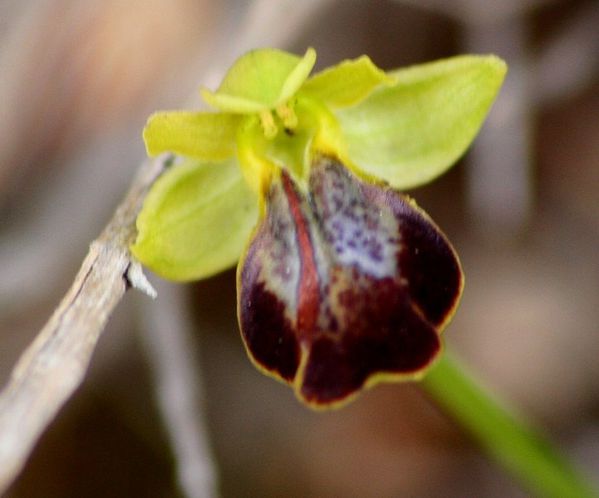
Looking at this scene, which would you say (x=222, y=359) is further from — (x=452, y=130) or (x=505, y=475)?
(x=452, y=130)

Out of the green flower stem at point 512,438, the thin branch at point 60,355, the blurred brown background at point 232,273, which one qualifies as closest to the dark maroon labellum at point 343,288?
the thin branch at point 60,355

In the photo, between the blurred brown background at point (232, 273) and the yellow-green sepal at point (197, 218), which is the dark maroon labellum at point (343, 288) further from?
the blurred brown background at point (232, 273)

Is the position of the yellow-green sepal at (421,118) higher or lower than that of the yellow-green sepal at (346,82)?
lower

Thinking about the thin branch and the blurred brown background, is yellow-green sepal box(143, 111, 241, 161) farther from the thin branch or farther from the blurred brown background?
the blurred brown background

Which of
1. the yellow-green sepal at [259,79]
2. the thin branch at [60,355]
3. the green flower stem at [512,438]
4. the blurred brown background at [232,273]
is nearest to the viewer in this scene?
the thin branch at [60,355]

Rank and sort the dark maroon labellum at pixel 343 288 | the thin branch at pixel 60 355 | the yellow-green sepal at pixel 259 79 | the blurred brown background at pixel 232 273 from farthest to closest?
the blurred brown background at pixel 232 273
the yellow-green sepal at pixel 259 79
the dark maroon labellum at pixel 343 288
the thin branch at pixel 60 355

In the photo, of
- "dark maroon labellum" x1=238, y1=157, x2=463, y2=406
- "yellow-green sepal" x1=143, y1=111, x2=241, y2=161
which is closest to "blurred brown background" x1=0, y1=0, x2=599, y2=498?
"yellow-green sepal" x1=143, y1=111, x2=241, y2=161

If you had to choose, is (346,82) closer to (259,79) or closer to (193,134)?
(259,79)
